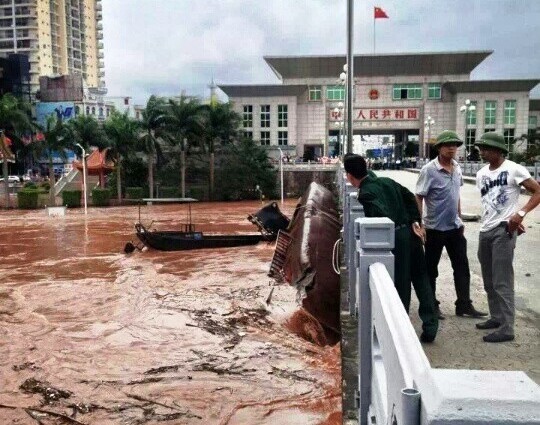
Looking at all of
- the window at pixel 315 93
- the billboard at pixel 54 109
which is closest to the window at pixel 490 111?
the window at pixel 315 93

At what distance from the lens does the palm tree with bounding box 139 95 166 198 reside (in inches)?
1558

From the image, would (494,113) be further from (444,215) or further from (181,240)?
(444,215)

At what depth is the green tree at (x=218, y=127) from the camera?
4191 cm

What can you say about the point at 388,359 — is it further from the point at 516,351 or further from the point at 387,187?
the point at 516,351

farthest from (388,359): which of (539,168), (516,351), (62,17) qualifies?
(62,17)

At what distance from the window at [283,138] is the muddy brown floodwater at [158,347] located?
4017cm

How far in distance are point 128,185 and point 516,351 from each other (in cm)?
4066

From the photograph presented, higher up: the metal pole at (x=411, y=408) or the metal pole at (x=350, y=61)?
the metal pole at (x=350, y=61)

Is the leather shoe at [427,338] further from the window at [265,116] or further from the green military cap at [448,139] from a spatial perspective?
the window at [265,116]

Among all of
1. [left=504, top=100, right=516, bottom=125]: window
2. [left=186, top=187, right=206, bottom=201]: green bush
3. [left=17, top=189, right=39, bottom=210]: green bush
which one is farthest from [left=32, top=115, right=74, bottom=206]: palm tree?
[left=504, top=100, right=516, bottom=125]: window

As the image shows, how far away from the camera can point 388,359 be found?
188cm

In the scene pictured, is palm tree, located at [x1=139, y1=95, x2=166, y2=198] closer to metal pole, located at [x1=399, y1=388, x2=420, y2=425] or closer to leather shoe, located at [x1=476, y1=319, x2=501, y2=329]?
leather shoe, located at [x1=476, y1=319, x2=501, y2=329]

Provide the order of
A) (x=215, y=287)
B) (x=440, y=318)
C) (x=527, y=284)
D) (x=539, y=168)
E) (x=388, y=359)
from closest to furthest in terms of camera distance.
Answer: (x=388, y=359) → (x=440, y=318) → (x=527, y=284) → (x=215, y=287) → (x=539, y=168)

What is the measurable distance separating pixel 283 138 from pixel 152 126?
67.1ft
